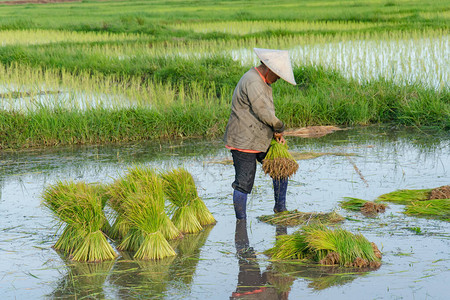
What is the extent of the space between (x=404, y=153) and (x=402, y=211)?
231 centimetres

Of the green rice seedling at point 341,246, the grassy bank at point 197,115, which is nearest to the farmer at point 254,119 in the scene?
the green rice seedling at point 341,246

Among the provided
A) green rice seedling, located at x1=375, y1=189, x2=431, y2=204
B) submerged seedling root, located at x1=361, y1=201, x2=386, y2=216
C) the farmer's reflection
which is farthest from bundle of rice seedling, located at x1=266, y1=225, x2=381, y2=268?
green rice seedling, located at x1=375, y1=189, x2=431, y2=204

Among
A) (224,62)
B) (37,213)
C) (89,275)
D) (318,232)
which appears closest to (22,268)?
(89,275)

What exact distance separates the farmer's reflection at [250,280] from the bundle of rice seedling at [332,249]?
0.21 metres

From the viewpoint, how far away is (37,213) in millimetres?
5227

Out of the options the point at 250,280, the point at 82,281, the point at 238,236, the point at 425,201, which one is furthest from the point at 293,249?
the point at 425,201

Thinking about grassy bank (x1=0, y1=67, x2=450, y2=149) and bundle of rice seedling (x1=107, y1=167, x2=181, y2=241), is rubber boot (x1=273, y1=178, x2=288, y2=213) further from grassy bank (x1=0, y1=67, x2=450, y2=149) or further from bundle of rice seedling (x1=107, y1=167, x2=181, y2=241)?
grassy bank (x1=0, y1=67, x2=450, y2=149)

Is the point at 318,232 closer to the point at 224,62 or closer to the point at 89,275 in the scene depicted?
the point at 89,275

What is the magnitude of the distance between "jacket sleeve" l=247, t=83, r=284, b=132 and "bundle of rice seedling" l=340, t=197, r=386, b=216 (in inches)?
41.6

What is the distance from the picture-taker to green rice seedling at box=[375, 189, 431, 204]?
5.12 meters

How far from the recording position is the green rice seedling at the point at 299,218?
4.67 meters

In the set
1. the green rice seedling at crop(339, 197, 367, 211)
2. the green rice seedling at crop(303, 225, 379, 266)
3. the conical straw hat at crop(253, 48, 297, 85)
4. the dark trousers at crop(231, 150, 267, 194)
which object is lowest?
the green rice seedling at crop(339, 197, 367, 211)

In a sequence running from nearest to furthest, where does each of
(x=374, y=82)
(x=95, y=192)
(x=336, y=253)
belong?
(x=336, y=253) < (x=95, y=192) < (x=374, y=82)

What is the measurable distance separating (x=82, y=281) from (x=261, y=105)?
6.18 feet
